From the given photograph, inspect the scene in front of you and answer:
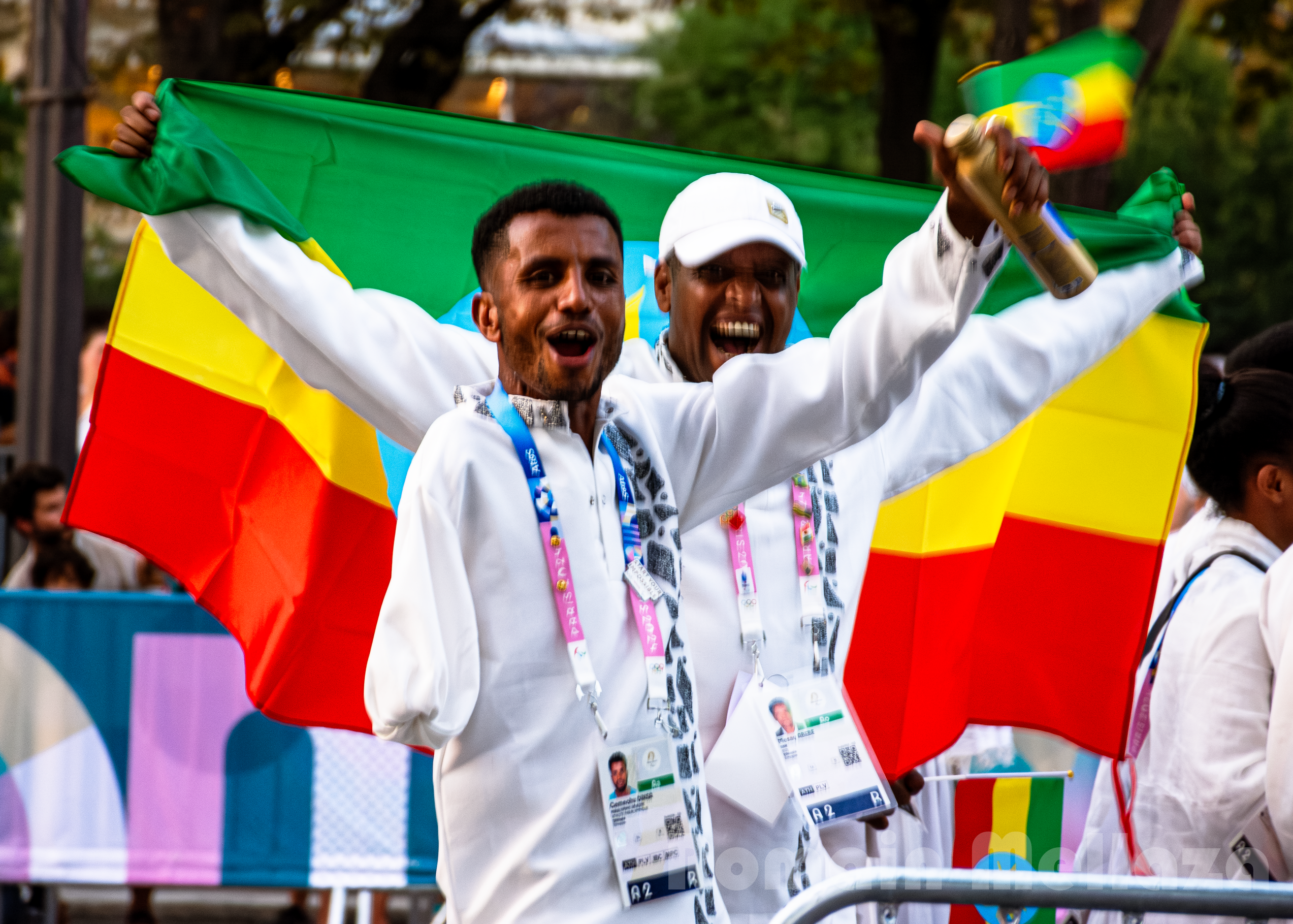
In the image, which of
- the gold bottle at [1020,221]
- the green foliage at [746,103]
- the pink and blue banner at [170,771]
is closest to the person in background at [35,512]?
the pink and blue banner at [170,771]

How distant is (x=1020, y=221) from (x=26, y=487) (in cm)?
513

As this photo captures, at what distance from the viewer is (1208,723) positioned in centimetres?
372

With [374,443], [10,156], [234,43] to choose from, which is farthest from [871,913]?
[10,156]

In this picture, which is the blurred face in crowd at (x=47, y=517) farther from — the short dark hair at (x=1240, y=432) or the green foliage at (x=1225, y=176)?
the green foliage at (x=1225, y=176)

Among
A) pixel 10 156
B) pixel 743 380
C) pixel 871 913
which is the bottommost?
pixel 871 913

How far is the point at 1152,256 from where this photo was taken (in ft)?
13.1

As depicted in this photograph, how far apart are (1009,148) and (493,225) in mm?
930

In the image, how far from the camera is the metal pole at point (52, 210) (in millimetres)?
6426

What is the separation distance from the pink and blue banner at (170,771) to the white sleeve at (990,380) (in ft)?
8.16

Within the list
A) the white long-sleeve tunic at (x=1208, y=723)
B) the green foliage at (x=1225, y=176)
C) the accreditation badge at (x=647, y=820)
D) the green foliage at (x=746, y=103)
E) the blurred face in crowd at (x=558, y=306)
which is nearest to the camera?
the accreditation badge at (x=647, y=820)

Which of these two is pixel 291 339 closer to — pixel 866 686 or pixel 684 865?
pixel 684 865

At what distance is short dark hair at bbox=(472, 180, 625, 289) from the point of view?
105 inches

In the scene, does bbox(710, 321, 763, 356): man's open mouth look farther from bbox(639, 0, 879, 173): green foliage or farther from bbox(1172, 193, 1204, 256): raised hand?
bbox(639, 0, 879, 173): green foliage

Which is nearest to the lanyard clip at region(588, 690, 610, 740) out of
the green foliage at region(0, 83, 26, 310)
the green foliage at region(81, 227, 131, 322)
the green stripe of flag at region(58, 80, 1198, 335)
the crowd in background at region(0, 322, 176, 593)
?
the green stripe of flag at region(58, 80, 1198, 335)
